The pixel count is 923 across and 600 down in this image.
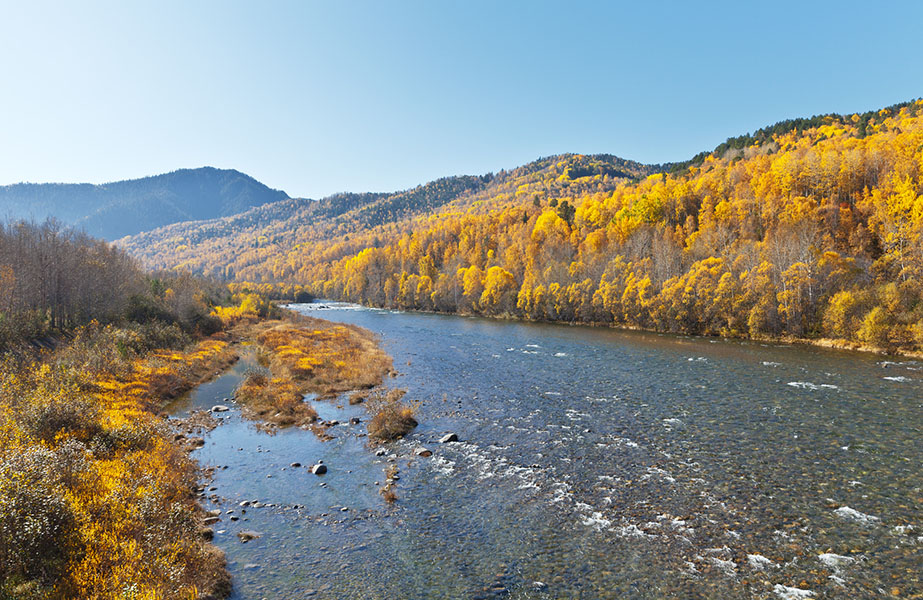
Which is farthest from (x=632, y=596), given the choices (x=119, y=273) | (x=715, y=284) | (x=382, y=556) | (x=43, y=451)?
(x=119, y=273)

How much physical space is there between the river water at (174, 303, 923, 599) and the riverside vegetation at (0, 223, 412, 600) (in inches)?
77.8

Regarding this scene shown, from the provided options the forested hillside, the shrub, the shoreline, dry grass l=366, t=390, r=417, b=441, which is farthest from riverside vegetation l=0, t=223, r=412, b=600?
the forested hillside

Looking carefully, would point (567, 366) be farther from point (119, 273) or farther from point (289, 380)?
point (119, 273)

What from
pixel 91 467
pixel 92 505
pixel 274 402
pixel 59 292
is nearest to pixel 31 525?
pixel 92 505

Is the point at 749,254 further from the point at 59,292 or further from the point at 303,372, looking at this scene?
the point at 59,292

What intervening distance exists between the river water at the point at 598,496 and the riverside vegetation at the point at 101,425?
198 cm

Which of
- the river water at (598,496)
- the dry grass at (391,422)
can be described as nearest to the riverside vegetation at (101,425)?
the river water at (598,496)

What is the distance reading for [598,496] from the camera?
52.6 ft

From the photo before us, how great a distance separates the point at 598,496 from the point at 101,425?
21.5 meters

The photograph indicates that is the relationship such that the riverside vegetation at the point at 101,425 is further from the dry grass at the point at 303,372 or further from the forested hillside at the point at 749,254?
the forested hillside at the point at 749,254

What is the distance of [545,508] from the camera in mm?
15281

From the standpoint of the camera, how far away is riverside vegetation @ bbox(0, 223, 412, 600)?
9.38 m

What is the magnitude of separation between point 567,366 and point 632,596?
29.5m

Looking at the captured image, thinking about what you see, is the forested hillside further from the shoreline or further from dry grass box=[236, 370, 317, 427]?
dry grass box=[236, 370, 317, 427]
